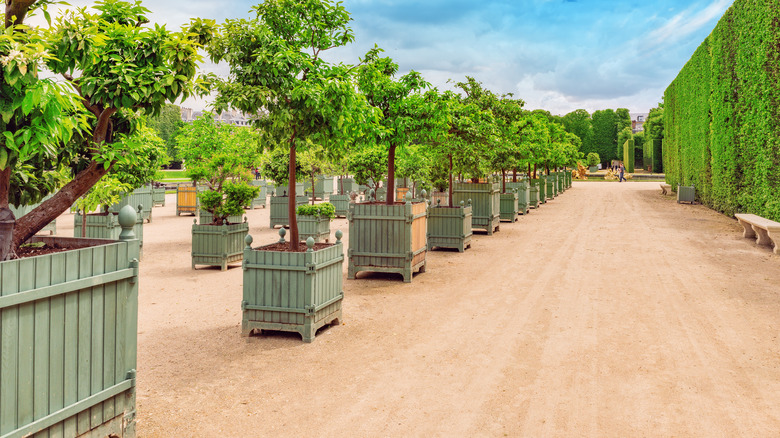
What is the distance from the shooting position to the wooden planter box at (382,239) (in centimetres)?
1115

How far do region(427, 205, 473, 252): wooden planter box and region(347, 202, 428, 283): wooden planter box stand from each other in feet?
11.8

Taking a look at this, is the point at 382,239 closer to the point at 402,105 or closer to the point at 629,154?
the point at 402,105

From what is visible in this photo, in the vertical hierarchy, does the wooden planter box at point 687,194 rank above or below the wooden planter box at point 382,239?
above

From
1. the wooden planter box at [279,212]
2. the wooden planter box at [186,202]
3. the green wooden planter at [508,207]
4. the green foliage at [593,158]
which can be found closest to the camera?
the wooden planter box at [279,212]

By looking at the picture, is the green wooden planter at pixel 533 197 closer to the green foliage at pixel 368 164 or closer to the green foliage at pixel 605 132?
the green foliage at pixel 368 164

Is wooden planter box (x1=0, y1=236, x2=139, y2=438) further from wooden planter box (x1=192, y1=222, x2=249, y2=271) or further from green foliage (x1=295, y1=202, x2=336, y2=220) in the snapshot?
green foliage (x1=295, y1=202, x2=336, y2=220)

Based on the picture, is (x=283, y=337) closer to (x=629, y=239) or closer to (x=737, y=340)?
(x=737, y=340)

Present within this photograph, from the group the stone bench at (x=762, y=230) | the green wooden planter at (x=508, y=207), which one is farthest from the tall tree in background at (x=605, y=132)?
the stone bench at (x=762, y=230)

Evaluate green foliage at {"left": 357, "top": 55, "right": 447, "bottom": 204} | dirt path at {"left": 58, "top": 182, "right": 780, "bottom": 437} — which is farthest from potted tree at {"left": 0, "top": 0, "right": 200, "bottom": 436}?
green foliage at {"left": 357, "top": 55, "right": 447, "bottom": 204}

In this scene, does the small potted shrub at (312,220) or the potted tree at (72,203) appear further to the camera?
the small potted shrub at (312,220)

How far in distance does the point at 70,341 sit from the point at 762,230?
1606cm

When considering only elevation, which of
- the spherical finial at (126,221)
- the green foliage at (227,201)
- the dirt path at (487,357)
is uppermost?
the green foliage at (227,201)

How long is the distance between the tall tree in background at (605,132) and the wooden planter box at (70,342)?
85.1 metres

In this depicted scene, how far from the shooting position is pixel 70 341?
416cm
